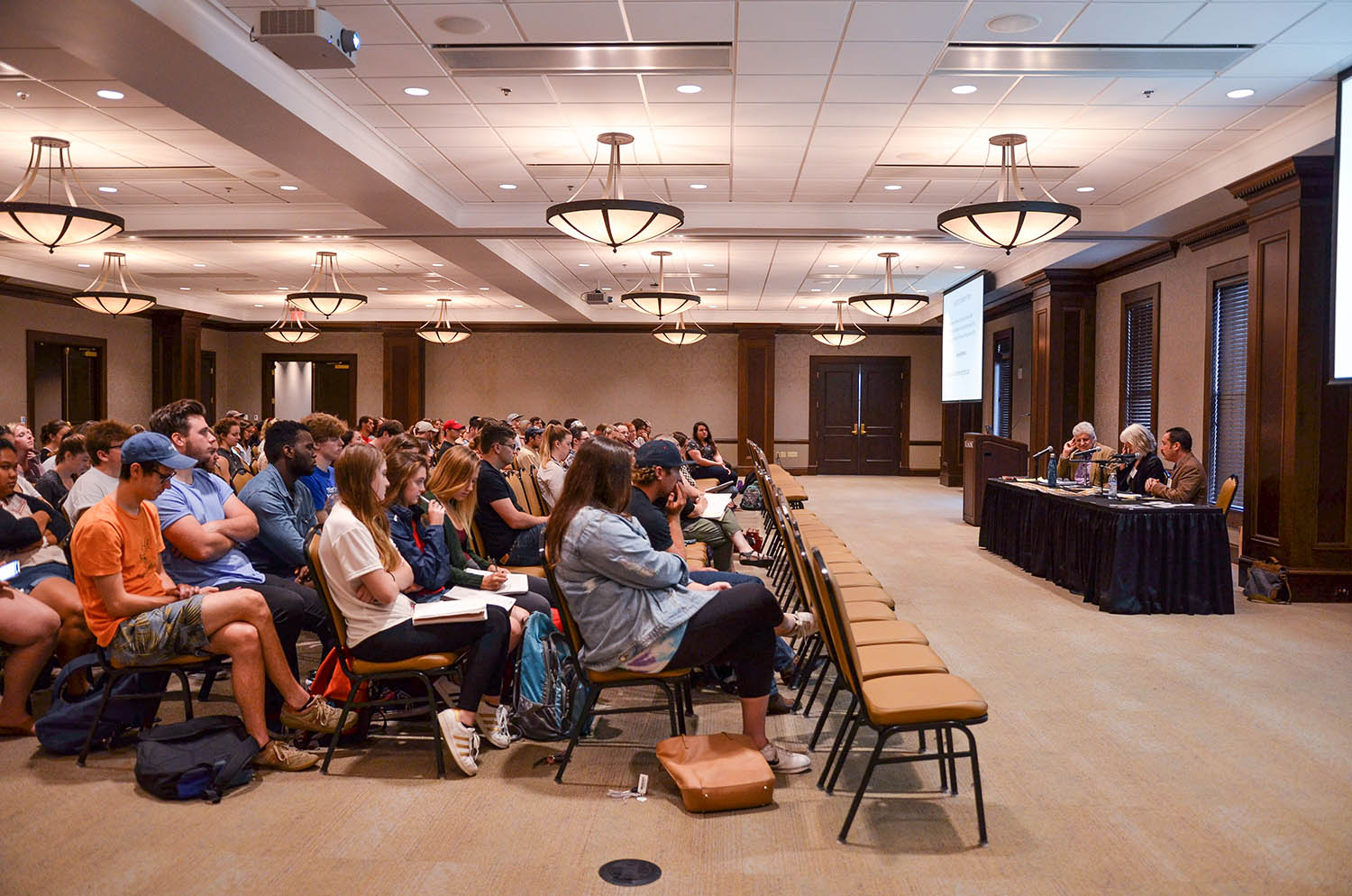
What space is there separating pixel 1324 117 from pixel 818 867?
6175mm

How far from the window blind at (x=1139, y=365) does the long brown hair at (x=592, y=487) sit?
9.04 metres

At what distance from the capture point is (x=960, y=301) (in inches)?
537

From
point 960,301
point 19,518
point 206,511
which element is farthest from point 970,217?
point 960,301

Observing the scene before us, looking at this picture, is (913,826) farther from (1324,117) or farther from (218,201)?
(218,201)

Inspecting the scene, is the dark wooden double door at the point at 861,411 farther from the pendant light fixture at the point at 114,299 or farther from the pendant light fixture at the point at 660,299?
the pendant light fixture at the point at 114,299

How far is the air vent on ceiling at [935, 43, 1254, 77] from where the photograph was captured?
546cm

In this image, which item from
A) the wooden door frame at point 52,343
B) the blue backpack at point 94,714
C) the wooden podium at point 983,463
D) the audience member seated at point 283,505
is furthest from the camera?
the wooden door frame at point 52,343

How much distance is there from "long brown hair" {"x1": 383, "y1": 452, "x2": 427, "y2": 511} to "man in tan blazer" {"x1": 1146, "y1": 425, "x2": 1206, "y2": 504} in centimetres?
544

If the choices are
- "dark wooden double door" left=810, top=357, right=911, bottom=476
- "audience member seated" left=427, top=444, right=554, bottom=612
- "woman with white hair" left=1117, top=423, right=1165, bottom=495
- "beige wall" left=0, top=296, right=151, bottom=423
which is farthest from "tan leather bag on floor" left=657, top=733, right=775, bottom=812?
"dark wooden double door" left=810, top=357, right=911, bottom=476

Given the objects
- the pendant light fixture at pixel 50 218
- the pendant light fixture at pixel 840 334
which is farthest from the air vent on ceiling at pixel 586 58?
the pendant light fixture at pixel 840 334

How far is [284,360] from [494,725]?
1914 centimetres

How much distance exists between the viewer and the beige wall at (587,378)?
67.7 feet

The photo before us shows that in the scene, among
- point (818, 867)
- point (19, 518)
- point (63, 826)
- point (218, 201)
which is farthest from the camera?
point (218, 201)

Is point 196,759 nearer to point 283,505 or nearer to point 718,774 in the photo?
point 283,505
